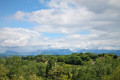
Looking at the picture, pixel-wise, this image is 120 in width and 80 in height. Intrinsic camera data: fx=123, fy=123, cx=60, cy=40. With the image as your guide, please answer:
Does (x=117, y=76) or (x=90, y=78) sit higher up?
(x=117, y=76)

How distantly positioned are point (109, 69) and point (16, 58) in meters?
70.9

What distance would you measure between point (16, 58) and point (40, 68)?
73.4ft

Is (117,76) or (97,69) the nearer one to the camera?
(117,76)

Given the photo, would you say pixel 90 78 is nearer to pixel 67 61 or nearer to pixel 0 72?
pixel 0 72

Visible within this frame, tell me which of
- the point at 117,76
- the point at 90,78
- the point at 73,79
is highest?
the point at 117,76

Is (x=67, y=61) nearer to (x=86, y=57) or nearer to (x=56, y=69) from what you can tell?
(x=86, y=57)

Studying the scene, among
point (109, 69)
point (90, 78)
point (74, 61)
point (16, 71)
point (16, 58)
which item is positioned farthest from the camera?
point (74, 61)

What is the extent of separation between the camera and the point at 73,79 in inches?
2687

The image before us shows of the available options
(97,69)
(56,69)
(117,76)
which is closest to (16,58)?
(56,69)

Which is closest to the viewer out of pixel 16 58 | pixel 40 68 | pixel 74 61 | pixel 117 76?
pixel 117 76

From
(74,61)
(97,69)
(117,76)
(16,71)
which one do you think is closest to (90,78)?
(97,69)

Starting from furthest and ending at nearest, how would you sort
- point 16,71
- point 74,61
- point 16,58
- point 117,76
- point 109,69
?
1. point 74,61
2. point 16,58
3. point 16,71
4. point 109,69
5. point 117,76

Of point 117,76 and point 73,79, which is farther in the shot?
point 73,79

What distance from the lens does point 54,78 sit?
61156mm
